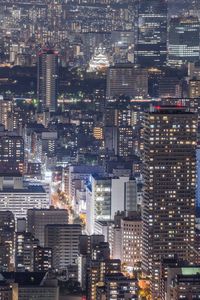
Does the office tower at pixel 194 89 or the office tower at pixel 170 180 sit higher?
the office tower at pixel 170 180

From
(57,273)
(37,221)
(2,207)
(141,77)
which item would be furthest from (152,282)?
(141,77)

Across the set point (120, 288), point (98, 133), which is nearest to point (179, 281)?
point (120, 288)

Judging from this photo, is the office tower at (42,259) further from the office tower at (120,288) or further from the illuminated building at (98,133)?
the illuminated building at (98,133)

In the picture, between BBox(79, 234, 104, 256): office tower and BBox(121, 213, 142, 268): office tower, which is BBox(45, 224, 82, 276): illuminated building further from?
BBox(121, 213, 142, 268): office tower

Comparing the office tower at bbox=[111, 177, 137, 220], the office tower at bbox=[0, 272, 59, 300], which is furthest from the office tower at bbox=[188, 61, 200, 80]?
the office tower at bbox=[0, 272, 59, 300]

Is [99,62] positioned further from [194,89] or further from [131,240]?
[131,240]

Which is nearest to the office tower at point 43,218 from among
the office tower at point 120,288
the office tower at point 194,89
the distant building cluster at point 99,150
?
the distant building cluster at point 99,150

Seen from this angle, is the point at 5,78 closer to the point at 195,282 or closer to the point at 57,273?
the point at 57,273
